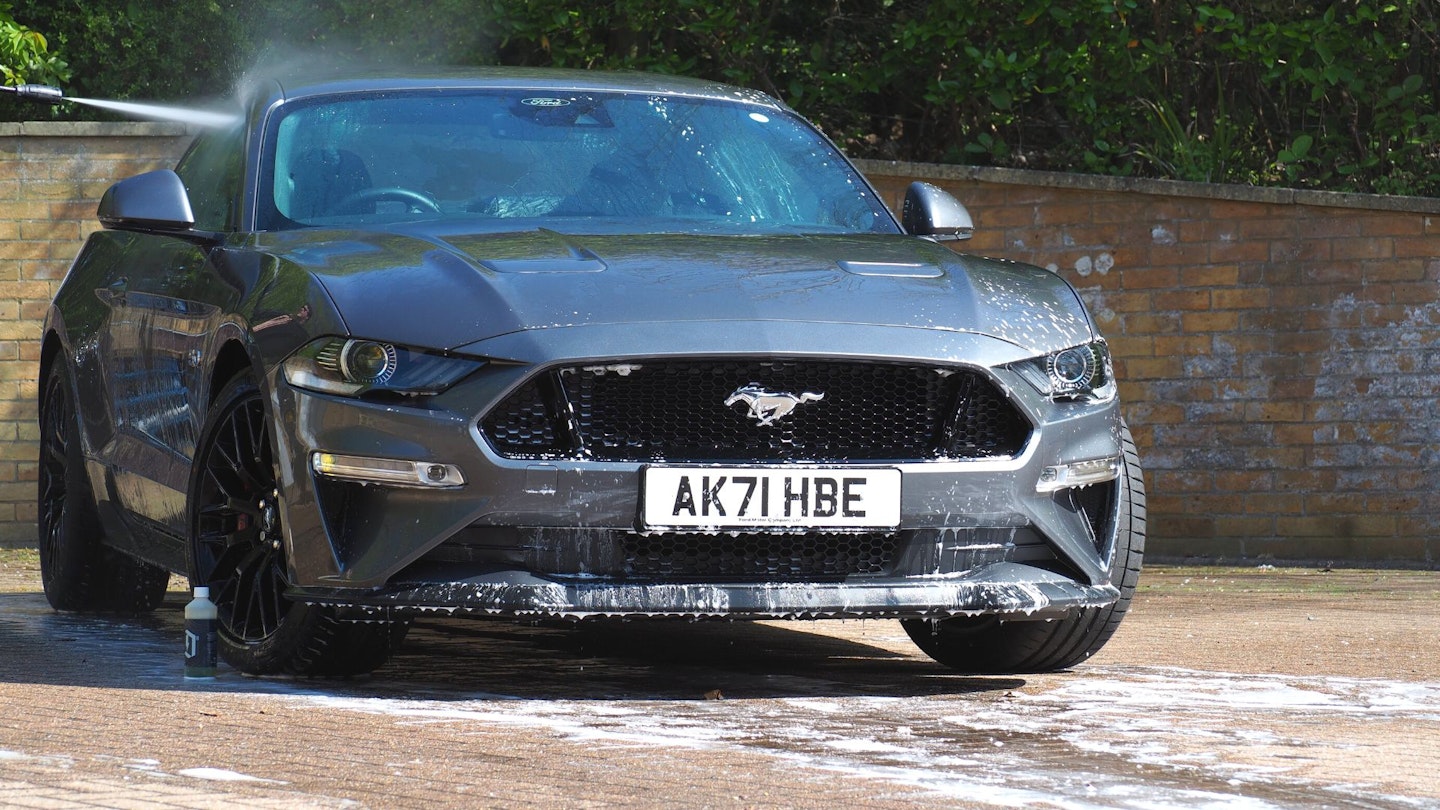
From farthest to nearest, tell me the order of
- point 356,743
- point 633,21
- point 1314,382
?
point 633,21 → point 1314,382 → point 356,743

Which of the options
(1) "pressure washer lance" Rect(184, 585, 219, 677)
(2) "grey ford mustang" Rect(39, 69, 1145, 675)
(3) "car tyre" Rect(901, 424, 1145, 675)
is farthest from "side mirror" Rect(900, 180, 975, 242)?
(1) "pressure washer lance" Rect(184, 585, 219, 677)

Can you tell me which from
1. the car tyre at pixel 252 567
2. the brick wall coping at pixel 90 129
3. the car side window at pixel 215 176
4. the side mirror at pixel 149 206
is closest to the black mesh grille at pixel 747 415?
the car tyre at pixel 252 567

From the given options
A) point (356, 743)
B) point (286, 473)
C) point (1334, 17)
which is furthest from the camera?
point (1334, 17)

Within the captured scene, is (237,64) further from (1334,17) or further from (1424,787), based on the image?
(1424,787)

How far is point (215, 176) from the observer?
265 inches

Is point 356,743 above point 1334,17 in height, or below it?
below

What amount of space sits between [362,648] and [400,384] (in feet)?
2.50

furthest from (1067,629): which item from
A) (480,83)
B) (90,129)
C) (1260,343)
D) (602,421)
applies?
(90,129)

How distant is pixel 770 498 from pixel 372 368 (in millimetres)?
924

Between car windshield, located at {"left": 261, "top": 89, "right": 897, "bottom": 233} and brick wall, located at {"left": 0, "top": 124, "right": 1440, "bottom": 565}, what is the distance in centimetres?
416

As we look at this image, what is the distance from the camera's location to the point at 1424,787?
4059 mm

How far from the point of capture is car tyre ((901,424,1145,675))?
563 centimetres

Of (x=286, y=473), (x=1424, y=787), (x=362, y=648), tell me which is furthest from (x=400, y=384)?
(x=1424, y=787)

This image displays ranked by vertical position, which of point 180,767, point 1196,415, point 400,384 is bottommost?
point 1196,415
